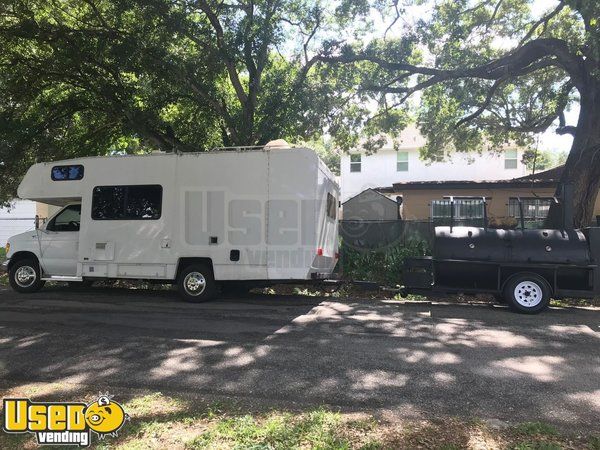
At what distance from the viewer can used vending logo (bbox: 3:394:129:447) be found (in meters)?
3.59

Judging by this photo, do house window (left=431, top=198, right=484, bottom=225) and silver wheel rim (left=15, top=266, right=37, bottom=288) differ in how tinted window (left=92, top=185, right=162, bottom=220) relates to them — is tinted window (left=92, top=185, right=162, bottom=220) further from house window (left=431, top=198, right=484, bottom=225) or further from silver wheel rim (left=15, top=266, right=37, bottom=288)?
house window (left=431, top=198, right=484, bottom=225)

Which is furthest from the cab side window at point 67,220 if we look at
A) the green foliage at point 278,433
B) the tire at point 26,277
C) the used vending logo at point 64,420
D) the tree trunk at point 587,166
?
the tree trunk at point 587,166

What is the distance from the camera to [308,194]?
9.21 m

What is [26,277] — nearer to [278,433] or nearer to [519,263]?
[278,433]

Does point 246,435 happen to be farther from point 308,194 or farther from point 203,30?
point 203,30

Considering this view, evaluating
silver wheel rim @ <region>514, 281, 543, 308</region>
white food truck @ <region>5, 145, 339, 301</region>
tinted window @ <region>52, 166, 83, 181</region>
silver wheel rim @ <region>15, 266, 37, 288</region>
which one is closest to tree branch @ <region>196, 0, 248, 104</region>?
white food truck @ <region>5, 145, 339, 301</region>

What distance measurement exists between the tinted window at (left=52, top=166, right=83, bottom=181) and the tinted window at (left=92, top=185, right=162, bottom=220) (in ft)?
1.99

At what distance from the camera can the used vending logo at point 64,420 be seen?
3.59m

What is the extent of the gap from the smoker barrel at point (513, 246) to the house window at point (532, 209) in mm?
985

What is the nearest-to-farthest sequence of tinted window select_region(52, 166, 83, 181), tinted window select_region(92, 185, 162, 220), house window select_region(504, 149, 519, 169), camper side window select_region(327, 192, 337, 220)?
tinted window select_region(92, 185, 162, 220)
camper side window select_region(327, 192, 337, 220)
tinted window select_region(52, 166, 83, 181)
house window select_region(504, 149, 519, 169)

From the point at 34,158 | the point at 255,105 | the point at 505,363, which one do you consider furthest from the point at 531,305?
the point at 34,158

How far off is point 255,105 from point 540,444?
1194 cm

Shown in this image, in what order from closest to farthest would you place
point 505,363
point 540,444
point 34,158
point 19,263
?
point 540,444 < point 505,363 < point 19,263 < point 34,158

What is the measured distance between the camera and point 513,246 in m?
9.30
